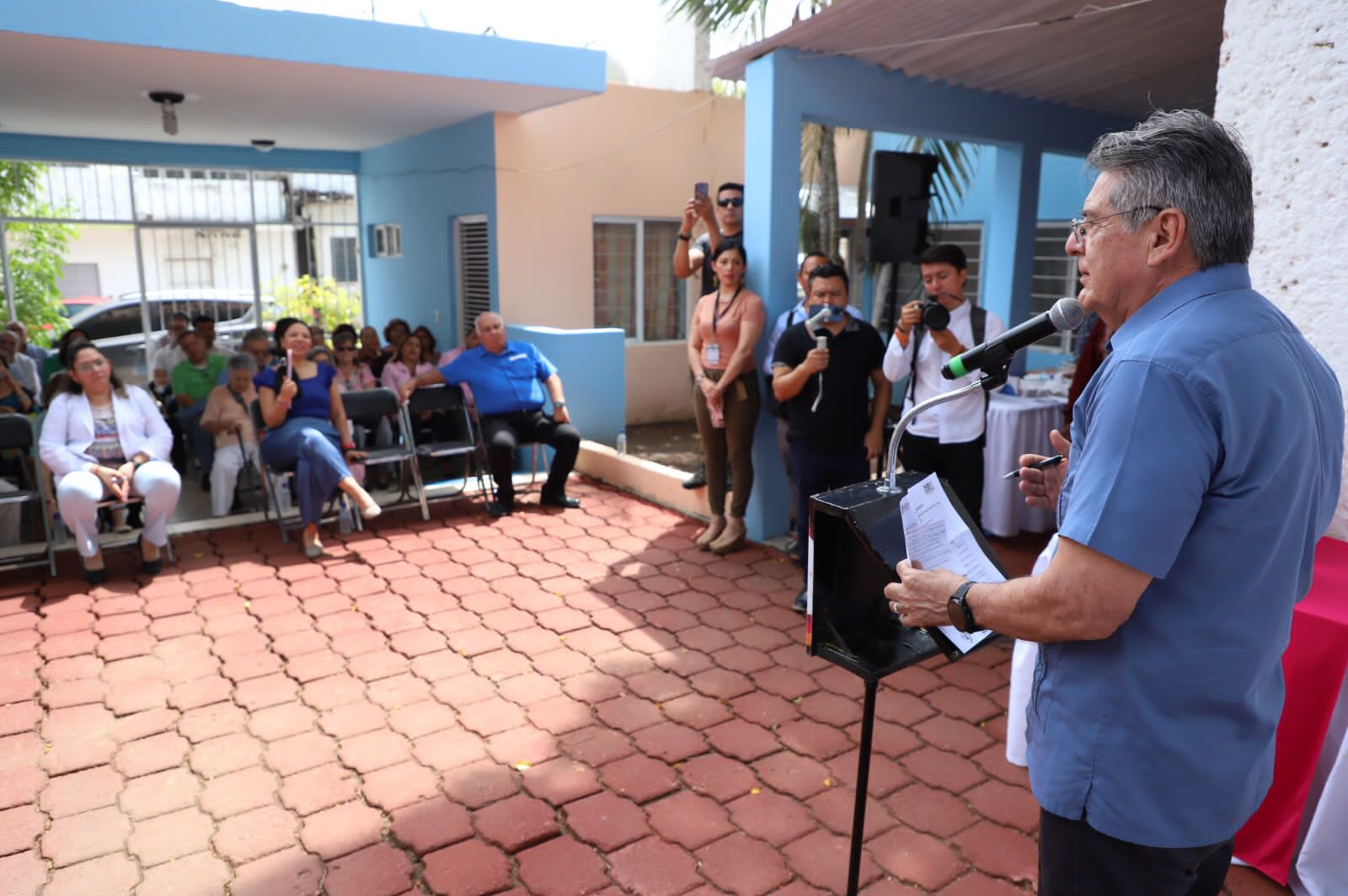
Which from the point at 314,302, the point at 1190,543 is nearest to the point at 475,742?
the point at 1190,543

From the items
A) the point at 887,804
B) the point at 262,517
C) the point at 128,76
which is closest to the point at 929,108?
the point at 887,804

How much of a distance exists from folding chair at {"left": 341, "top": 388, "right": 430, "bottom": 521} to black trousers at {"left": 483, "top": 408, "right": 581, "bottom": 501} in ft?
1.72

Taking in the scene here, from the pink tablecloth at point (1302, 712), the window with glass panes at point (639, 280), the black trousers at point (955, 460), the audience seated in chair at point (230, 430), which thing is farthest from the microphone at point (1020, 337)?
the window with glass panes at point (639, 280)

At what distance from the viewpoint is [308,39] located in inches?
257

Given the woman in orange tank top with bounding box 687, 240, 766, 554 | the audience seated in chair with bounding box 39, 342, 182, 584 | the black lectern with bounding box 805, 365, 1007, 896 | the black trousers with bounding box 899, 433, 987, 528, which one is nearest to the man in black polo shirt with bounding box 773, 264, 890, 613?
the black trousers with bounding box 899, 433, 987, 528

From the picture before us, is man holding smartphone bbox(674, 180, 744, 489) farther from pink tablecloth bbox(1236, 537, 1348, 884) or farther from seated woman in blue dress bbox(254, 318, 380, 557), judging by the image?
pink tablecloth bbox(1236, 537, 1348, 884)

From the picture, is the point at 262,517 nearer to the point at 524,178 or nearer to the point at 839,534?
the point at 524,178

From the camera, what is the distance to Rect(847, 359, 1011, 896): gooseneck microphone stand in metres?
1.93

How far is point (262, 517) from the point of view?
647 cm

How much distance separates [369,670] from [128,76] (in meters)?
5.42

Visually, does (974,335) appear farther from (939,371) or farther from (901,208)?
(901,208)

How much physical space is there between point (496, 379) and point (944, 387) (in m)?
3.40

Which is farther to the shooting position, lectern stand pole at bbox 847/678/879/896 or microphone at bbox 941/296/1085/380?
lectern stand pole at bbox 847/678/879/896

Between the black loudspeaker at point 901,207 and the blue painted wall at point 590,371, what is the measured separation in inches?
110
